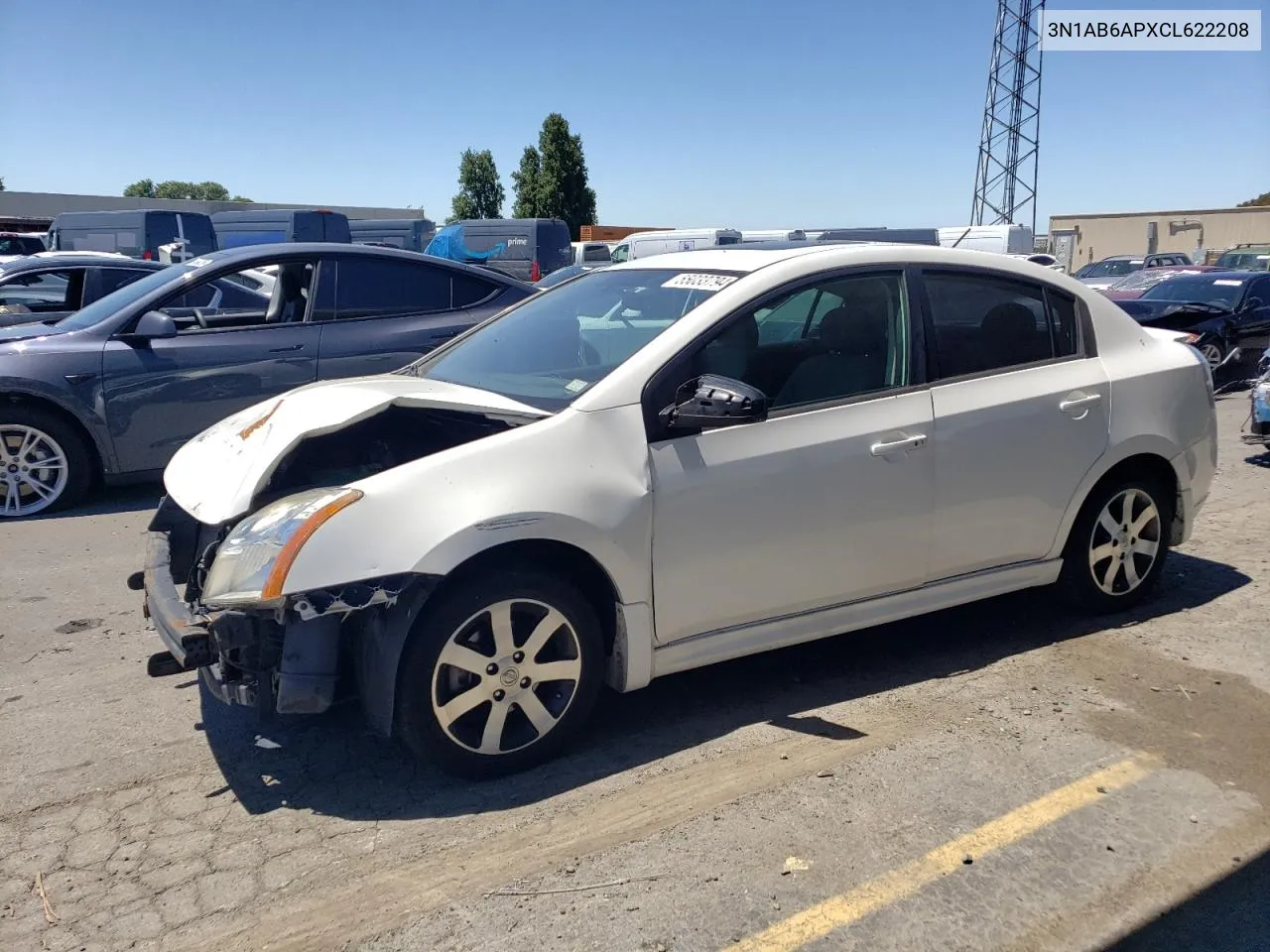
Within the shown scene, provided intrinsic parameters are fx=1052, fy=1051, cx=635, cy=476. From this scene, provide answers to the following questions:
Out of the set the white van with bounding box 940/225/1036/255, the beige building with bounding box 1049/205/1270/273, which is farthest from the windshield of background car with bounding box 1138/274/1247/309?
the beige building with bounding box 1049/205/1270/273

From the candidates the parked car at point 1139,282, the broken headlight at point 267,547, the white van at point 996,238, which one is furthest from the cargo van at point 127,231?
the broken headlight at point 267,547

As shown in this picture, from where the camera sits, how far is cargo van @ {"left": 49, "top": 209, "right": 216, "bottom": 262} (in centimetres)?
2419

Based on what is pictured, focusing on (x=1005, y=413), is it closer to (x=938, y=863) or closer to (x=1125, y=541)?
(x=1125, y=541)

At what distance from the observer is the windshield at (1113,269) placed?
26.9m

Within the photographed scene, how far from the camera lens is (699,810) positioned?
10.8 feet

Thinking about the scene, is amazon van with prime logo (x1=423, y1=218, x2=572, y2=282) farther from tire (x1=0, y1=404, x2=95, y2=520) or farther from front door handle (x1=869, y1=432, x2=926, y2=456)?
front door handle (x1=869, y1=432, x2=926, y2=456)

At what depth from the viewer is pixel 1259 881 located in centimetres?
295

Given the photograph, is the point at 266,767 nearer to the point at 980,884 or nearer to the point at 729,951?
the point at 729,951

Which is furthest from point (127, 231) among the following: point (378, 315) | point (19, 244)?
point (378, 315)

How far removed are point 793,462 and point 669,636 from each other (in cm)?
77

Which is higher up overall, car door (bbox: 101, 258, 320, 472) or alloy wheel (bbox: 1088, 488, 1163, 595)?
car door (bbox: 101, 258, 320, 472)

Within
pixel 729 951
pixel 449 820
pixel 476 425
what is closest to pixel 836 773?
pixel 729 951

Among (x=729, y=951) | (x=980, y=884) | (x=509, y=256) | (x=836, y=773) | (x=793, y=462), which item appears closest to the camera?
(x=729, y=951)

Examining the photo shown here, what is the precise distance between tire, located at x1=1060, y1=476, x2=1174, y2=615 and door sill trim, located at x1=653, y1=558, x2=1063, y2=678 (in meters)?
0.16
